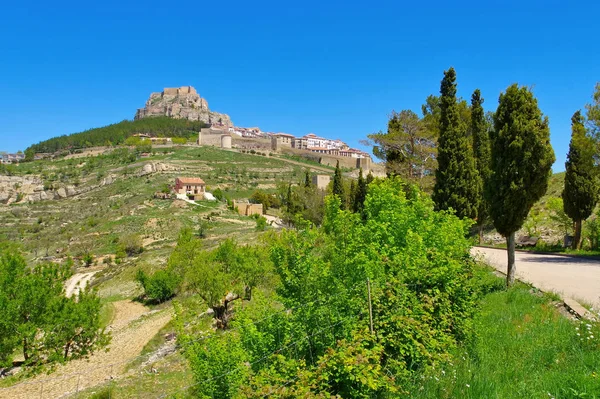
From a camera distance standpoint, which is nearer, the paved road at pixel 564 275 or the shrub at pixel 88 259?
the paved road at pixel 564 275

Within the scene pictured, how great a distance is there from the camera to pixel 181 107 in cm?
15638

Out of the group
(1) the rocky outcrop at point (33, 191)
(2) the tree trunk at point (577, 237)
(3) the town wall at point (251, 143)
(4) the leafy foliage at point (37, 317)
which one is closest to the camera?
(4) the leafy foliage at point (37, 317)

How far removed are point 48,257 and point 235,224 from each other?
1870 cm

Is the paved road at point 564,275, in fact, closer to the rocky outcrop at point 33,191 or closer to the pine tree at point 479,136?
the pine tree at point 479,136

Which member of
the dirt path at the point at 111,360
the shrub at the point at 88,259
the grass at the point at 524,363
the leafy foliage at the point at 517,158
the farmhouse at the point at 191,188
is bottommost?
the dirt path at the point at 111,360

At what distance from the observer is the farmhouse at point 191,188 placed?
54.7 meters

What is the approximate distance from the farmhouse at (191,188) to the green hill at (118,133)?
73.1 metres

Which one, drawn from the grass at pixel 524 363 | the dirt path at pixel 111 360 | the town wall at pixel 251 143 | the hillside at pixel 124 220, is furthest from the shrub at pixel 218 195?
the town wall at pixel 251 143

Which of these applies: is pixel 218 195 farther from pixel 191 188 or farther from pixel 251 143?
pixel 251 143

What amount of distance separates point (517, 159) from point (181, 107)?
528 feet

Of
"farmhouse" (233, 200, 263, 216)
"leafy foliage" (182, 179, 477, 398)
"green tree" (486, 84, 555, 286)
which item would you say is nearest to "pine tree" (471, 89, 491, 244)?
"green tree" (486, 84, 555, 286)

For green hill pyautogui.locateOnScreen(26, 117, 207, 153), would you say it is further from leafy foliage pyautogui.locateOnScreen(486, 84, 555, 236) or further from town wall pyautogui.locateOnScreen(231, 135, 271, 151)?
leafy foliage pyautogui.locateOnScreen(486, 84, 555, 236)

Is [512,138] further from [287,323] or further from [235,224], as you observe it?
[235,224]

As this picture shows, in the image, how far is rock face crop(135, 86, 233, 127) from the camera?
505ft
